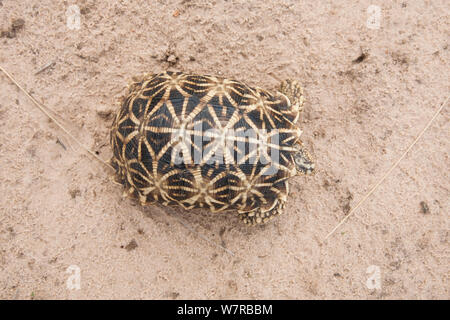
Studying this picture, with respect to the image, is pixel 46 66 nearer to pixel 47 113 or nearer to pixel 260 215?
pixel 47 113

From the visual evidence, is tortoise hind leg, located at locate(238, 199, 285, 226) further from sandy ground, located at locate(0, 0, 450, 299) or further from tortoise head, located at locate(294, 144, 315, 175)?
tortoise head, located at locate(294, 144, 315, 175)

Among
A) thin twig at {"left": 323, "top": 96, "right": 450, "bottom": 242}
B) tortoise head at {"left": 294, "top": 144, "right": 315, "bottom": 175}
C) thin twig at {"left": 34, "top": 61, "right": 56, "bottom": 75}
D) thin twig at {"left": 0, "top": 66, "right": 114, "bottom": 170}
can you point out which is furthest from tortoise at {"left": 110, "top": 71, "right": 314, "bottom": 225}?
thin twig at {"left": 34, "top": 61, "right": 56, "bottom": 75}

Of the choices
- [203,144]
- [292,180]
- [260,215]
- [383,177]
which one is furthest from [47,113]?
[383,177]

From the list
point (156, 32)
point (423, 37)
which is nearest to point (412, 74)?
point (423, 37)

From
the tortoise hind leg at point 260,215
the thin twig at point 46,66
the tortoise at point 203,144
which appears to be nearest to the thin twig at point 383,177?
the tortoise hind leg at point 260,215

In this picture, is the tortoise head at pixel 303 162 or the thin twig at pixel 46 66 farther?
the thin twig at pixel 46 66

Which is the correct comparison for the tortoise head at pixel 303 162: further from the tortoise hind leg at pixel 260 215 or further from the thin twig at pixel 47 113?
the thin twig at pixel 47 113
